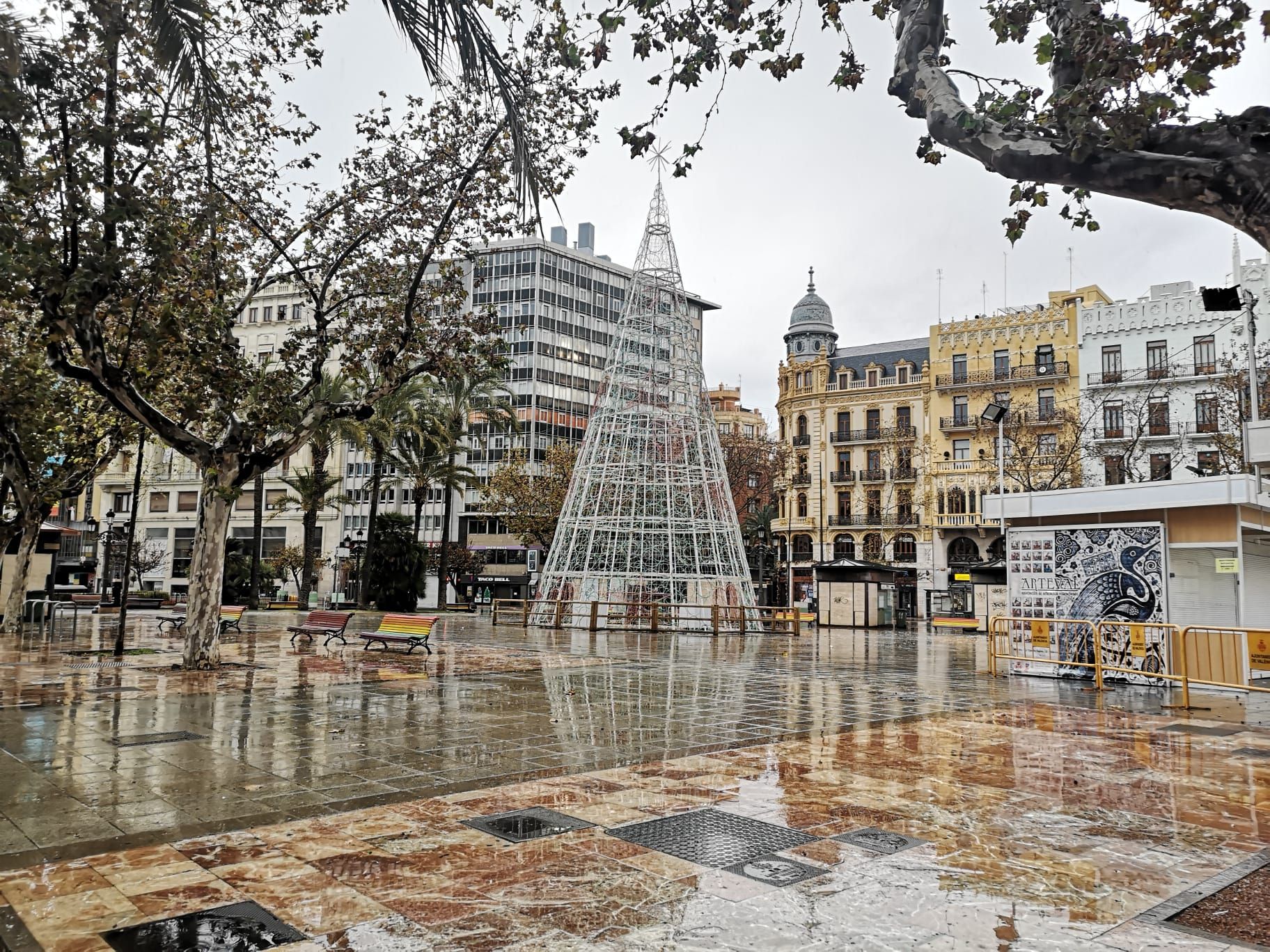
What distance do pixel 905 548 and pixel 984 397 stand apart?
32.1 ft

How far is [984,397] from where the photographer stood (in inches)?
1975

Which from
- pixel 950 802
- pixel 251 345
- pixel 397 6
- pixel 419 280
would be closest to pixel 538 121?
pixel 419 280

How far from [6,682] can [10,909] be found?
32.6 feet

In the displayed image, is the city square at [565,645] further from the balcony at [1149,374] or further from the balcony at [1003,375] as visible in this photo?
the balcony at [1003,375]

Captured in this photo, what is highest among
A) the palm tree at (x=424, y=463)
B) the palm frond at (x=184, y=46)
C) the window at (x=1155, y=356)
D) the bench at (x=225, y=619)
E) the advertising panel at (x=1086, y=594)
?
the window at (x=1155, y=356)

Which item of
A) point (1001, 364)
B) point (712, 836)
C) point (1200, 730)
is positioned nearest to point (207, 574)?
point (712, 836)

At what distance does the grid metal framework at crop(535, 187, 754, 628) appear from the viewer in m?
28.6

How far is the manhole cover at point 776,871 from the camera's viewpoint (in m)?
4.70

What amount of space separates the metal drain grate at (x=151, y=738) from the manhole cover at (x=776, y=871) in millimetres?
5822

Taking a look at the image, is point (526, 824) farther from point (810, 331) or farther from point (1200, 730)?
point (810, 331)

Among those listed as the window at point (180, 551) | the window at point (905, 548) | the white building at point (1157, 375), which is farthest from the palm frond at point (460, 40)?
the window at point (180, 551)

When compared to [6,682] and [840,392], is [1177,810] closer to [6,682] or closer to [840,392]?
[6,682]

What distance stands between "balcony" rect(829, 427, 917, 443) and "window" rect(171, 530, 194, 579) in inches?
1953

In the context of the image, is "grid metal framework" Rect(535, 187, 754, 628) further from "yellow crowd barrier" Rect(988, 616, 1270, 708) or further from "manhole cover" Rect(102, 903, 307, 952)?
"manhole cover" Rect(102, 903, 307, 952)
